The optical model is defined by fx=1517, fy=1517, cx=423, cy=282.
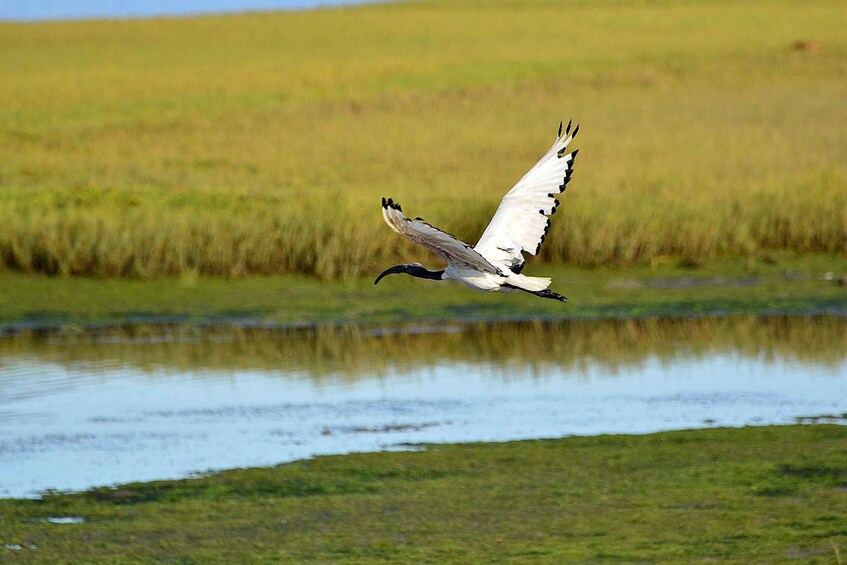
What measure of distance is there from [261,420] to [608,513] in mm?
3613

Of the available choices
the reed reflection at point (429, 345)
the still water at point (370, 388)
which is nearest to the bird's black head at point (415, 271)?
the still water at point (370, 388)

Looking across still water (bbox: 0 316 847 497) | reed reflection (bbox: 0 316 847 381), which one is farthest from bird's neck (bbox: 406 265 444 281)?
reed reflection (bbox: 0 316 847 381)

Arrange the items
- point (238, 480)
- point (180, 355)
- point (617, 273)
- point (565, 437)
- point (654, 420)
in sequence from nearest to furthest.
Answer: point (238, 480), point (565, 437), point (654, 420), point (180, 355), point (617, 273)

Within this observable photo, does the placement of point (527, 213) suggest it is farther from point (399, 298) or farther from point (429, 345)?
point (399, 298)

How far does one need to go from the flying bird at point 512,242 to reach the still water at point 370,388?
6.66 feet

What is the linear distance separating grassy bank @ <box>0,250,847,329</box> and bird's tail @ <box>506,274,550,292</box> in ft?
26.2

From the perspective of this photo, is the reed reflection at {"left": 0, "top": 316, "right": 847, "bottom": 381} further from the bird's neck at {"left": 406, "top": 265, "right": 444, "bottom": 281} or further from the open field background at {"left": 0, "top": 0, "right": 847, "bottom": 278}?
the bird's neck at {"left": 406, "top": 265, "right": 444, "bottom": 281}

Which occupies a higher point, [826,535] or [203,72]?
[203,72]

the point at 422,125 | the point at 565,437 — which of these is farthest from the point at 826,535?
the point at 422,125

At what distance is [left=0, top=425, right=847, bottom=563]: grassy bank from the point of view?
7297 millimetres

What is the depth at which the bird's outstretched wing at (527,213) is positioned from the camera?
8.32 meters

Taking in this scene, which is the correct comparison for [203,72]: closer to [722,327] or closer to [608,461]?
[722,327]

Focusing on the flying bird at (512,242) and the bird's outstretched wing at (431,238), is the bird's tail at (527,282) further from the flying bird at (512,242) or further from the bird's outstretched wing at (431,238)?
the bird's outstretched wing at (431,238)

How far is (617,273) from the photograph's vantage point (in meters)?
18.1
